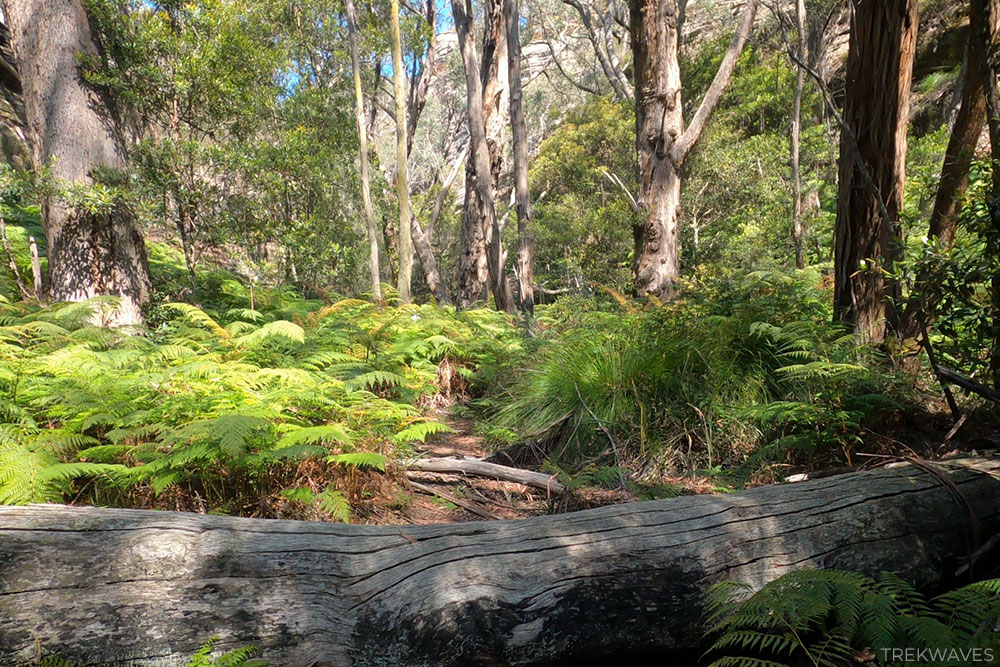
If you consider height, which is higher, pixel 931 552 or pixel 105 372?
pixel 105 372

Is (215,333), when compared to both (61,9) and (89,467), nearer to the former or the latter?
(89,467)

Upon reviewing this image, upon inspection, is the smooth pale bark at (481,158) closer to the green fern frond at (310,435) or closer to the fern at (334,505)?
the green fern frond at (310,435)

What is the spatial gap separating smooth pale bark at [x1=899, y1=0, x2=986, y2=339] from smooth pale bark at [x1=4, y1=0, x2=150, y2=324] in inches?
333

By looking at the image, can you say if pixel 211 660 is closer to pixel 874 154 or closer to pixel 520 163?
pixel 874 154

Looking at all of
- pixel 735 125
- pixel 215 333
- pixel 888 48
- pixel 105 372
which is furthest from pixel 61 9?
pixel 735 125

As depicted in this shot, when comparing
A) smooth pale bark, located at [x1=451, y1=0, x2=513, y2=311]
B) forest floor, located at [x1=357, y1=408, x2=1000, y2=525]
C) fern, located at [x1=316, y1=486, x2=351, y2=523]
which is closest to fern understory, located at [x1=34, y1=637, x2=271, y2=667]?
fern, located at [x1=316, y1=486, x2=351, y2=523]

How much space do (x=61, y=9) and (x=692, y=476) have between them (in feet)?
30.9

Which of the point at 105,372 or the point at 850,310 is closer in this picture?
the point at 105,372

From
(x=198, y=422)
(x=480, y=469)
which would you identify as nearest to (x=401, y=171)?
(x=480, y=469)

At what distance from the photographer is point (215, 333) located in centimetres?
612

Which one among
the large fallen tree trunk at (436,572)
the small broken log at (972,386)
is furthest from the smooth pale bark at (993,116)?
the large fallen tree trunk at (436,572)

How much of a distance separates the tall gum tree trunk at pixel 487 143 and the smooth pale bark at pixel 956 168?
825 cm

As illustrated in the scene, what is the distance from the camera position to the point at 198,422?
11.2ft

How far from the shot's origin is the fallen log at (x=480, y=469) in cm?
428
